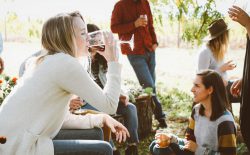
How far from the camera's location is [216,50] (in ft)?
14.3

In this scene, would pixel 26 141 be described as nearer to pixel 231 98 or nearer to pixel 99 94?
pixel 99 94

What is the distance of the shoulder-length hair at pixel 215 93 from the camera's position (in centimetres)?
300

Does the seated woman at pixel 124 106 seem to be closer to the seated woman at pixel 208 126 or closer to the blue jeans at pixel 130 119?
the blue jeans at pixel 130 119

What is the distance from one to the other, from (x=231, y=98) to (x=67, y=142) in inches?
92.5

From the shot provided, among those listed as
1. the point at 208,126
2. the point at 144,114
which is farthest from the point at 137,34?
the point at 208,126

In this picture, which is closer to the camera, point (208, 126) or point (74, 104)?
point (208, 126)

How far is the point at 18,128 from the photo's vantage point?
2180 mm

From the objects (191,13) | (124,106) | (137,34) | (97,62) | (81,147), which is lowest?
(124,106)

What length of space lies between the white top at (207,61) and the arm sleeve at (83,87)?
2150 millimetres

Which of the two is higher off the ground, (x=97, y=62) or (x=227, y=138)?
(x=97, y=62)

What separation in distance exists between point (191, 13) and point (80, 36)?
13.3ft

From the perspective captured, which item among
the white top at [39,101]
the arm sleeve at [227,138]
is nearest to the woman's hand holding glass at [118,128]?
the white top at [39,101]

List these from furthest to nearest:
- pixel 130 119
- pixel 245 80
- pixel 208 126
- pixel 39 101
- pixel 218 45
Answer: pixel 218 45 → pixel 130 119 → pixel 208 126 → pixel 245 80 → pixel 39 101

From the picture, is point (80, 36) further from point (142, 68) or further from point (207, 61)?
point (142, 68)
